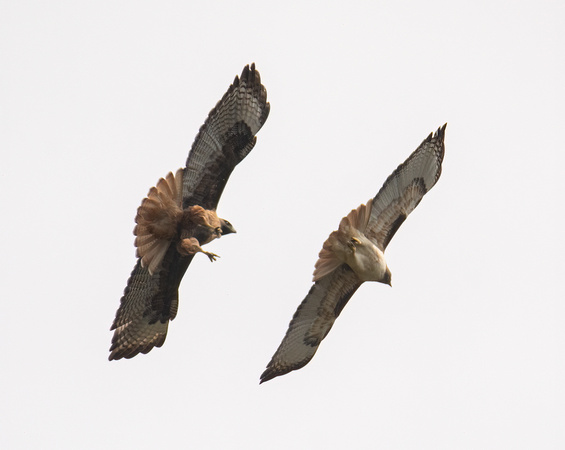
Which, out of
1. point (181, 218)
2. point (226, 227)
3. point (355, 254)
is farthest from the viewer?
point (226, 227)

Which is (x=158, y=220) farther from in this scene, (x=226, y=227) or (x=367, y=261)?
(x=367, y=261)

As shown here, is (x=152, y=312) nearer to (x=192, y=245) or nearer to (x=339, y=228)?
(x=192, y=245)

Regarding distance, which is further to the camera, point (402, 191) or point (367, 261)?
point (402, 191)

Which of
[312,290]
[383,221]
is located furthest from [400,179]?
[312,290]

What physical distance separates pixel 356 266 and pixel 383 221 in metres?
0.66

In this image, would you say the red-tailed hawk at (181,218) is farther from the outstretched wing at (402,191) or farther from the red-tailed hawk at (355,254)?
the outstretched wing at (402,191)

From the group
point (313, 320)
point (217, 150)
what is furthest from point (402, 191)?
point (217, 150)

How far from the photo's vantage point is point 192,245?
11.9 m

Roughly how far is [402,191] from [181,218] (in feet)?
8.50

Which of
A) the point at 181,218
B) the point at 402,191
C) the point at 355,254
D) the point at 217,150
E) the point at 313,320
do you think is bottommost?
the point at 313,320

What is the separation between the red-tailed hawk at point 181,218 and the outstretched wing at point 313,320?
1.27m

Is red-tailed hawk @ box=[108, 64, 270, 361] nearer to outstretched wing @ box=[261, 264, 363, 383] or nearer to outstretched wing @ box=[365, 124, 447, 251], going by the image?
outstretched wing @ box=[261, 264, 363, 383]

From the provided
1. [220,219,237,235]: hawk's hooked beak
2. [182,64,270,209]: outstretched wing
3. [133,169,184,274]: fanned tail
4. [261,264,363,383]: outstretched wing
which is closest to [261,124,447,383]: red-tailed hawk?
[261,264,363,383]: outstretched wing

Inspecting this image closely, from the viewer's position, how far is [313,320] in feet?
42.9
